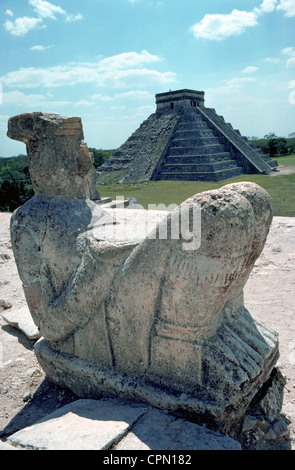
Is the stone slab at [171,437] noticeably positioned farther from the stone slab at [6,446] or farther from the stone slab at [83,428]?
the stone slab at [6,446]

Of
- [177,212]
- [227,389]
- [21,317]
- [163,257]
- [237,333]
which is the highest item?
[177,212]

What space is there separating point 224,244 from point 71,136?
64.0 inches

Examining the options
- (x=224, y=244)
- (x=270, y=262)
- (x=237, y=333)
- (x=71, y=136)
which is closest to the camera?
(x=224, y=244)

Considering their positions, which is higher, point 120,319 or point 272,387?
point 120,319

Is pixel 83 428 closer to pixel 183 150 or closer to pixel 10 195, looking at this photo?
pixel 10 195

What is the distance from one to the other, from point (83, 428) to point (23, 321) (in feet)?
7.57

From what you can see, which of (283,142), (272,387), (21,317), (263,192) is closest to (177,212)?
(263,192)

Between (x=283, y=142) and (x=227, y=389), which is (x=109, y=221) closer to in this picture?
(x=227, y=389)

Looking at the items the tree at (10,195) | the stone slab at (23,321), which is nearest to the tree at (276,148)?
the tree at (10,195)

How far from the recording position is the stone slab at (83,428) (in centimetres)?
218

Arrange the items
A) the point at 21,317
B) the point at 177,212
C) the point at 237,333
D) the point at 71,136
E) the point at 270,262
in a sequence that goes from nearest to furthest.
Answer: the point at 177,212
the point at 237,333
the point at 71,136
the point at 21,317
the point at 270,262

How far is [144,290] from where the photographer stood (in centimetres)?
251

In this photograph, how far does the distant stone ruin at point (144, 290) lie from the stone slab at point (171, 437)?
12 cm

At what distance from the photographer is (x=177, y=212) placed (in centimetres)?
230
